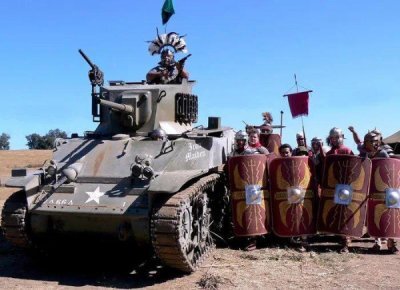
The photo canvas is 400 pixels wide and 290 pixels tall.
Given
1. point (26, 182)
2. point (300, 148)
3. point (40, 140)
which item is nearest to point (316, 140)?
point (300, 148)

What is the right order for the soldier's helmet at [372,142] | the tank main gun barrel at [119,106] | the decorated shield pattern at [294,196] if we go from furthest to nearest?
1. the soldier's helmet at [372,142]
2. the decorated shield pattern at [294,196]
3. the tank main gun barrel at [119,106]

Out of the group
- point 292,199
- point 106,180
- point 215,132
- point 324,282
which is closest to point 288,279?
point 324,282

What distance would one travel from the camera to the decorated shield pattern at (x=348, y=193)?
8250 mm

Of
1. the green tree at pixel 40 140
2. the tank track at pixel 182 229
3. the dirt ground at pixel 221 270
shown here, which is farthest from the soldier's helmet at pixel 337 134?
the green tree at pixel 40 140

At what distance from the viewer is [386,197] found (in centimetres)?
829

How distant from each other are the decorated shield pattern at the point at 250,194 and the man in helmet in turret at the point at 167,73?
2.52 metres

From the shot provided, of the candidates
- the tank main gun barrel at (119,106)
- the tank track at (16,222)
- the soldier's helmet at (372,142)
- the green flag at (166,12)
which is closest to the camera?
the tank track at (16,222)

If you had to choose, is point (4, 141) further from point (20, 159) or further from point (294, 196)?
point (294, 196)

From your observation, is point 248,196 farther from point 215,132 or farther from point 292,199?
point 215,132

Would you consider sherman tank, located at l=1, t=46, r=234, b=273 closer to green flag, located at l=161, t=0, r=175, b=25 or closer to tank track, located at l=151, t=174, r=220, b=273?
tank track, located at l=151, t=174, r=220, b=273

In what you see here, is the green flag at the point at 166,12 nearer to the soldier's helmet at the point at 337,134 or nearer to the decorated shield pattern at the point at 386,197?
the soldier's helmet at the point at 337,134

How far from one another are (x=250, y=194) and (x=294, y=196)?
70 cm

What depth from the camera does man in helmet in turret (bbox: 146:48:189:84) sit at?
10.3 m

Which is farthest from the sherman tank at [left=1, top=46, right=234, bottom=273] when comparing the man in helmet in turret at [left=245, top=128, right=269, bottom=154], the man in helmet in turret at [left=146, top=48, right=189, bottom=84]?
the man in helmet in turret at [left=146, top=48, right=189, bottom=84]
